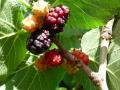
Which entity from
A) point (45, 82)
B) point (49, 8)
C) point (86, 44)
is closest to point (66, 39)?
point (86, 44)

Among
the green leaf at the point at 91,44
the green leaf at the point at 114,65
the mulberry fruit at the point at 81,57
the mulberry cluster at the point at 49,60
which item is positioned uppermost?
the mulberry cluster at the point at 49,60

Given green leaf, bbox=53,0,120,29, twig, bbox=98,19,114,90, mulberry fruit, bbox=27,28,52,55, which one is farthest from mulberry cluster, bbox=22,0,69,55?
twig, bbox=98,19,114,90

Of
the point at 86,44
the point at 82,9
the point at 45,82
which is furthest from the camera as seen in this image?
the point at 86,44

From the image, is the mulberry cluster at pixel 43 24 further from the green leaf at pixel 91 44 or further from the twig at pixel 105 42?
the green leaf at pixel 91 44

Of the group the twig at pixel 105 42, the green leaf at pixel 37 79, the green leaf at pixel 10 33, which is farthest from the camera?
the green leaf at pixel 37 79

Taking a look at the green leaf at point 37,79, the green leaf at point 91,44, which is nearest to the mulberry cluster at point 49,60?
the green leaf at point 37,79

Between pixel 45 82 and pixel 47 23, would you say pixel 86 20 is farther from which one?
pixel 45 82

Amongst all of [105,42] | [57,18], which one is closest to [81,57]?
[105,42]
